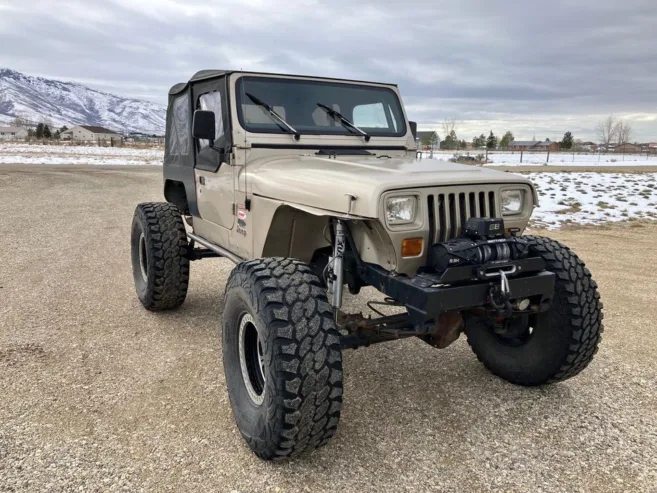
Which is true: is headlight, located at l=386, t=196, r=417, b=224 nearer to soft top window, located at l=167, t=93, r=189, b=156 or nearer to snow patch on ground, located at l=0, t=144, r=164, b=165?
soft top window, located at l=167, t=93, r=189, b=156

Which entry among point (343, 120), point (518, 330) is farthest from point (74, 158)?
point (518, 330)

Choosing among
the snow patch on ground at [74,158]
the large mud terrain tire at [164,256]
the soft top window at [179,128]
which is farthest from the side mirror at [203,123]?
the snow patch on ground at [74,158]

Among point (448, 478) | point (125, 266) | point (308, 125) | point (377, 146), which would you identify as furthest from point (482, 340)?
point (125, 266)

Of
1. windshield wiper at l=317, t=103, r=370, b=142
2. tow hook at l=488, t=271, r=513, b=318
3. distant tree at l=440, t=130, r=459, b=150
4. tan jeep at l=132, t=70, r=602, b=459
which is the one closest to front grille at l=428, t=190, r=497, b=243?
tan jeep at l=132, t=70, r=602, b=459

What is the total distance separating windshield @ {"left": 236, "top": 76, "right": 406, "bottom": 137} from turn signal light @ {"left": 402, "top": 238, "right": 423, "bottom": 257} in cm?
163

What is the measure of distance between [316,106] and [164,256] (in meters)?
1.91

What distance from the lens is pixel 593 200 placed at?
13.3 meters

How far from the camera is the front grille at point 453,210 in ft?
9.57

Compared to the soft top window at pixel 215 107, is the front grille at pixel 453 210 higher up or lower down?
lower down

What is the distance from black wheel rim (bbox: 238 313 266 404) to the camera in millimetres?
3139

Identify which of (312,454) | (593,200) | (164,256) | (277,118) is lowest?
(312,454)

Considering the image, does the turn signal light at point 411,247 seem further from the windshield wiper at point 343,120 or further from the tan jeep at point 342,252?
the windshield wiper at point 343,120

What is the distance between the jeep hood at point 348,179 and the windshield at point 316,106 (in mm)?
404

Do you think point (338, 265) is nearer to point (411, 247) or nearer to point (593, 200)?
point (411, 247)
